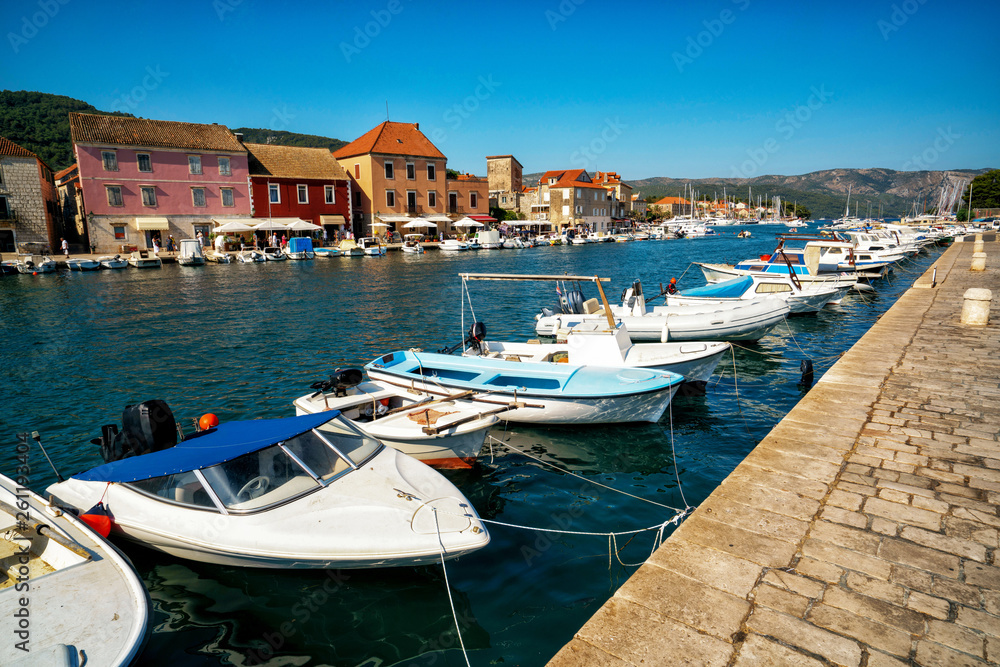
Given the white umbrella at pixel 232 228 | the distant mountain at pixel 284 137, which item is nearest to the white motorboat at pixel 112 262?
the white umbrella at pixel 232 228

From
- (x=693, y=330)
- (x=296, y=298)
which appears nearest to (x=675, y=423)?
(x=693, y=330)

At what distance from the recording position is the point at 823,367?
14.3 metres

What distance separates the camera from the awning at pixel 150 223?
45719 millimetres

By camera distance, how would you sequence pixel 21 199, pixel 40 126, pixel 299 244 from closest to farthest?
pixel 21 199 < pixel 299 244 < pixel 40 126

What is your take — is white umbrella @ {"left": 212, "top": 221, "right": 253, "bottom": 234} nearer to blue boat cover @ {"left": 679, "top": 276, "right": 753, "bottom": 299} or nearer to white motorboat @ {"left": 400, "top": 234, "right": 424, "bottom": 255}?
white motorboat @ {"left": 400, "top": 234, "right": 424, "bottom": 255}

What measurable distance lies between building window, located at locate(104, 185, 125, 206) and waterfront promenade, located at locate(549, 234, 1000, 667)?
5354 centimetres

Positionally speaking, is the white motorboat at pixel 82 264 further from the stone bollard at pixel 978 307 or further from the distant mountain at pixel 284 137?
the distant mountain at pixel 284 137

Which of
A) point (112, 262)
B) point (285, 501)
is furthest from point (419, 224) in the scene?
point (285, 501)

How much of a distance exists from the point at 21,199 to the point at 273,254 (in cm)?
1851

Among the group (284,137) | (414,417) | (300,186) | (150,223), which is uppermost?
(284,137)

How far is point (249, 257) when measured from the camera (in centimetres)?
4531

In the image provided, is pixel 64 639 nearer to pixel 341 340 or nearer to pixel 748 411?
pixel 748 411

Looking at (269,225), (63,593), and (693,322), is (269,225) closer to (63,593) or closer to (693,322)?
(693,322)

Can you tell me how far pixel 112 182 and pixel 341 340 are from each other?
39988mm
